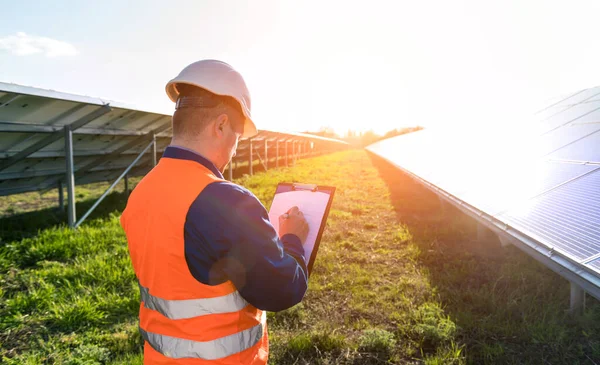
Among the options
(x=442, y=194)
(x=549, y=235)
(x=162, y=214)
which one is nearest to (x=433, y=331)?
(x=549, y=235)

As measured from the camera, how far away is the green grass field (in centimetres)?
296

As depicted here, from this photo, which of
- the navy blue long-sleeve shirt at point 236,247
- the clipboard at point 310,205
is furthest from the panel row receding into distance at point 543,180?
the navy blue long-sleeve shirt at point 236,247

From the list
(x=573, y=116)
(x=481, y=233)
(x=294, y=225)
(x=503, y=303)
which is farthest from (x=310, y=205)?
(x=573, y=116)

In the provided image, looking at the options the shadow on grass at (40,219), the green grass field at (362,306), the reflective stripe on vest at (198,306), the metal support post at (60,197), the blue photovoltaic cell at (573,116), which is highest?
the blue photovoltaic cell at (573,116)

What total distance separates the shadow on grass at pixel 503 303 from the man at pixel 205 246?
7.38ft

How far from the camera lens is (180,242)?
127 cm

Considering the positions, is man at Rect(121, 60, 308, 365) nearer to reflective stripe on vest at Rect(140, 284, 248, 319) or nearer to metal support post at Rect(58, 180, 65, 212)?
reflective stripe on vest at Rect(140, 284, 248, 319)

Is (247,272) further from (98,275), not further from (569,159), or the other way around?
(569,159)

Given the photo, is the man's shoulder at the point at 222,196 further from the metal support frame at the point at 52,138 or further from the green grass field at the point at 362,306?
the metal support frame at the point at 52,138

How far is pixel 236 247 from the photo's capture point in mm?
1215

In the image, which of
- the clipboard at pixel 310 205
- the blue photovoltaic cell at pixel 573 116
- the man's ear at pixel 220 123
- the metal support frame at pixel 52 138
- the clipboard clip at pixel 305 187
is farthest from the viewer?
the blue photovoltaic cell at pixel 573 116

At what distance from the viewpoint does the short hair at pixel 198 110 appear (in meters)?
1.39

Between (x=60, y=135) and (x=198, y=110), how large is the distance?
5.87 m

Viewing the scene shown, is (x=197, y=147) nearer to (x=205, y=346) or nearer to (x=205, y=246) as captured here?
(x=205, y=246)
